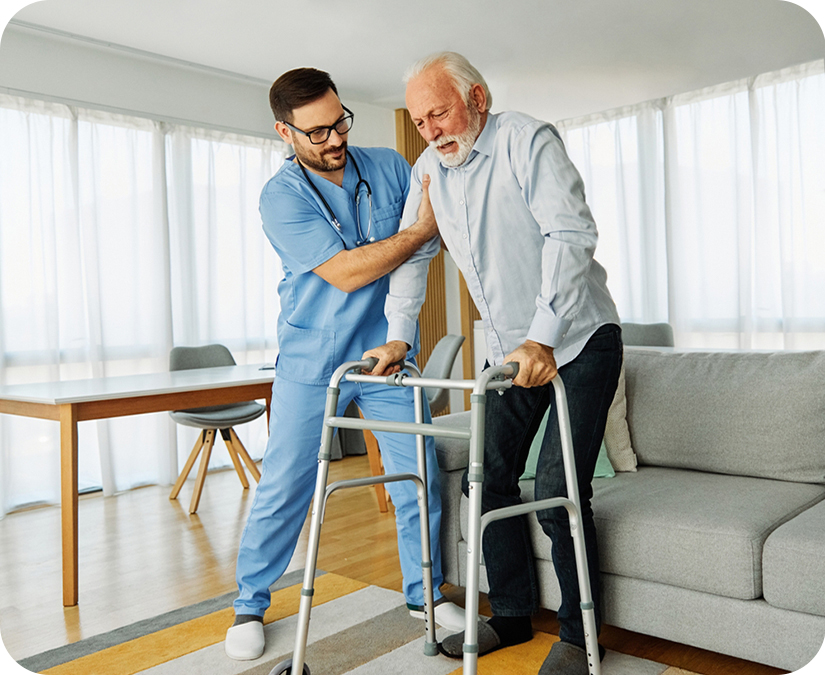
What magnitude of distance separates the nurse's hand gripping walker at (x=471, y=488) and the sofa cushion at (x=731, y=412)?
0.91m

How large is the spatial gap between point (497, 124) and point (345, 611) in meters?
1.51

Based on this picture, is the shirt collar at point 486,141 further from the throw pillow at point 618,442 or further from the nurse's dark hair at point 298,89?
the throw pillow at point 618,442

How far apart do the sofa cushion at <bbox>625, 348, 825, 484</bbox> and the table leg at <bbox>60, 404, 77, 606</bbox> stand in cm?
190

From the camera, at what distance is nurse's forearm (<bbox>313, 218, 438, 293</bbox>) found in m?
1.97

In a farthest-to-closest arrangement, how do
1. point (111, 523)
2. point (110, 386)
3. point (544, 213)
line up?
point (111, 523)
point (110, 386)
point (544, 213)

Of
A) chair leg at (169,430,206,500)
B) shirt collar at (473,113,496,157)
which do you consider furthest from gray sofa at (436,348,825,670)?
chair leg at (169,430,206,500)

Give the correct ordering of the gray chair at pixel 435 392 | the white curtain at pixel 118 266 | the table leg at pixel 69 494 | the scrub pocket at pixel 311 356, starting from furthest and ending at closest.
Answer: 1. the white curtain at pixel 118 266
2. the gray chair at pixel 435 392
3. the table leg at pixel 69 494
4. the scrub pocket at pixel 311 356

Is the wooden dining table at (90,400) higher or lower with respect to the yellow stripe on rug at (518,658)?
higher

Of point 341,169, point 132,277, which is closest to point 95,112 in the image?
point 132,277

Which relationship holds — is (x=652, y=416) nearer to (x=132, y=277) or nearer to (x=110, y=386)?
(x=110, y=386)

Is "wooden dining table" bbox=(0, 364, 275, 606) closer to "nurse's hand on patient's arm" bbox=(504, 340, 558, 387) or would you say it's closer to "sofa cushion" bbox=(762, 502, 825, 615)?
"nurse's hand on patient's arm" bbox=(504, 340, 558, 387)

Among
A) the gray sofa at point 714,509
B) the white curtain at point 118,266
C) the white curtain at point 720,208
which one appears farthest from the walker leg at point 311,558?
the white curtain at point 720,208

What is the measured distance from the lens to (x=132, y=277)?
15.3 feet

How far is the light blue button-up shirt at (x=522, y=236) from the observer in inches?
61.4
